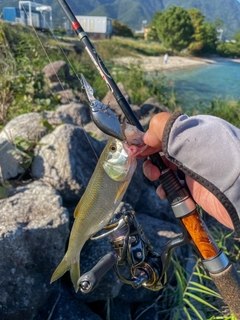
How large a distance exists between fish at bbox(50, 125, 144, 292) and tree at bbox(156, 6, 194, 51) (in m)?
11.3

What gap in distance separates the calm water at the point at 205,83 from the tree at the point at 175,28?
0.94m

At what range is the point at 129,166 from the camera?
110cm

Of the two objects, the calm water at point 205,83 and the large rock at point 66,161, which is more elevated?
the large rock at point 66,161

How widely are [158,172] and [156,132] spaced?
Result: 0.22 metres

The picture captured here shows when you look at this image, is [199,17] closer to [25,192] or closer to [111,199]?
[25,192]

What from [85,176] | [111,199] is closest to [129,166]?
[111,199]

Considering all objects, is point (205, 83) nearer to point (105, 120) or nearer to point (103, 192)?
point (103, 192)

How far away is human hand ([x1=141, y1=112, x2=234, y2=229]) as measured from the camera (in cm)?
117

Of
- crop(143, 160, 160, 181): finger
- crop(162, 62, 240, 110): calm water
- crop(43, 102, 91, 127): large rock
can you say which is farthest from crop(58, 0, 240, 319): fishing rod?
crop(162, 62, 240, 110): calm water

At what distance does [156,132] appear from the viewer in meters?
1.17

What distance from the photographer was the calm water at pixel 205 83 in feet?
24.3

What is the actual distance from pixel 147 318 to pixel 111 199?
145 cm

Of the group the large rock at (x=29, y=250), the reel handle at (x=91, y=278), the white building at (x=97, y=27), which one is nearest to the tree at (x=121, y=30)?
the white building at (x=97, y=27)

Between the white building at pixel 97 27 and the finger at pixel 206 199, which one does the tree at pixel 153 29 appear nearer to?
the white building at pixel 97 27
